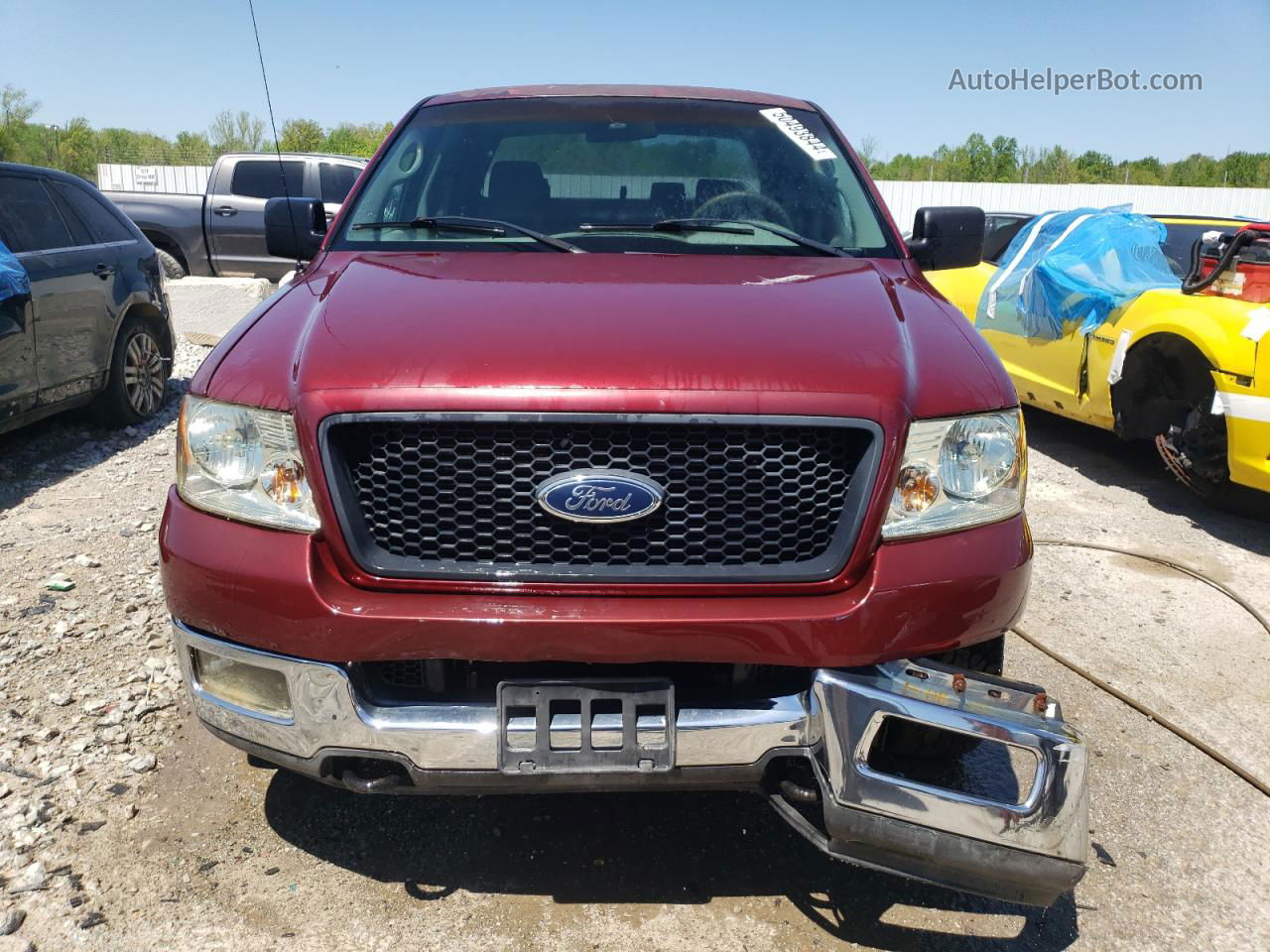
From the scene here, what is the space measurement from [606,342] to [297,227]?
176 centimetres

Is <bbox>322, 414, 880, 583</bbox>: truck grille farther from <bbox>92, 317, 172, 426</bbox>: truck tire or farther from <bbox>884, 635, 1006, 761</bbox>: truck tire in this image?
<bbox>92, 317, 172, 426</bbox>: truck tire

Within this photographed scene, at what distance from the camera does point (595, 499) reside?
6.89 ft

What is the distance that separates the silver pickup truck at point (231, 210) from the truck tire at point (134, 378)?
5.81m

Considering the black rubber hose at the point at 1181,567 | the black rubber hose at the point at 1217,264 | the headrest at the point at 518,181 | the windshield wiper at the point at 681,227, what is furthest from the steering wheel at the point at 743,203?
the black rubber hose at the point at 1217,264

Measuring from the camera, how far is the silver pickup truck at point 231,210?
12984 millimetres

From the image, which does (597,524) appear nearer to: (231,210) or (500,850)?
(500,850)

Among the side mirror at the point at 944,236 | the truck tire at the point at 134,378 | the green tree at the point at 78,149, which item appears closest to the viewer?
the side mirror at the point at 944,236

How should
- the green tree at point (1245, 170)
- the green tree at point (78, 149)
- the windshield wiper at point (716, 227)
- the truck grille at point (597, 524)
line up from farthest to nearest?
the green tree at point (1245, 170)
the green tree at point (78, 149)
the windshield wiper at point (716, 227)
the truck grille at point (597, 524)

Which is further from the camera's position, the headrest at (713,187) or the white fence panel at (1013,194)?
the white fence panel at (1013,194)

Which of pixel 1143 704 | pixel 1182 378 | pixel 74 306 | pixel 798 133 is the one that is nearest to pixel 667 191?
pixel 798 133

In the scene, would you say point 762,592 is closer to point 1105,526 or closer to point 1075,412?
point 1105,526

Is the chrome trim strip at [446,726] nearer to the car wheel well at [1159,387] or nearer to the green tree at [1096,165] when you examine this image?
the car wheel well at [1159,387]

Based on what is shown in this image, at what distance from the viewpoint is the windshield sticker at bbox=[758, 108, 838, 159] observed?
3.53 metres

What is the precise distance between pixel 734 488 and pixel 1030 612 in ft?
8.71
